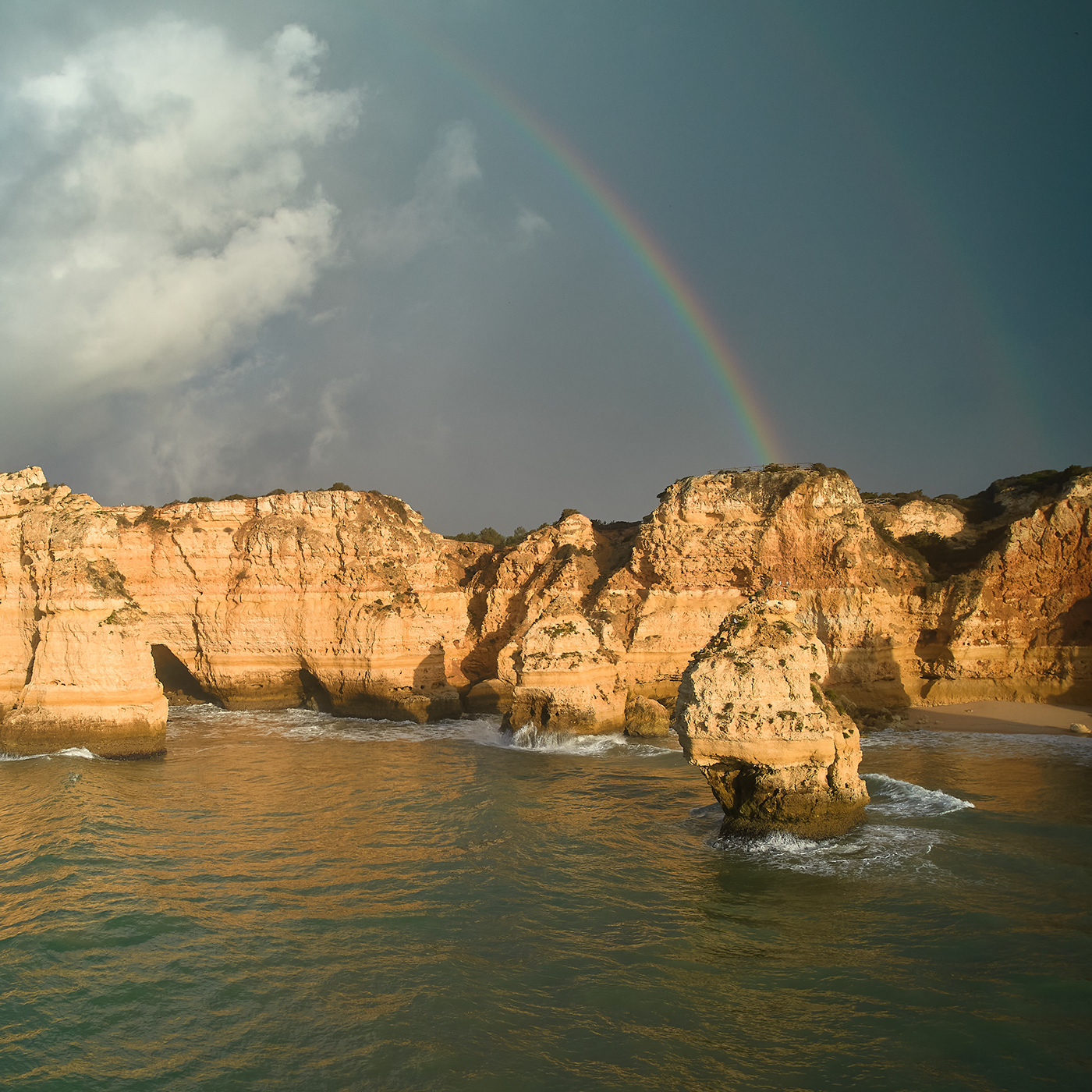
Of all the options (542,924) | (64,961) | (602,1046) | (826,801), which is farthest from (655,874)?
(64,961)

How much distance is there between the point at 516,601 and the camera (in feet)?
111

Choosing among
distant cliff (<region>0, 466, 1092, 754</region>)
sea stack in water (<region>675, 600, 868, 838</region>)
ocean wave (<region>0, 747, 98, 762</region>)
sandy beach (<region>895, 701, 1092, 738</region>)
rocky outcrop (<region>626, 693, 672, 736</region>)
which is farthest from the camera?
rocky outcrop (<region>626, 693, 672, 736</region>)

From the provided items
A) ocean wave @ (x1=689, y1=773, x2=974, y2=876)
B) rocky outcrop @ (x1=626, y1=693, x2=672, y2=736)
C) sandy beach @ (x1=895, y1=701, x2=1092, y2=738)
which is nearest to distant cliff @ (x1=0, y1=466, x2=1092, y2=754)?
rocky outcrop @ (x1=626, y1=693, x2=672, y2=736)

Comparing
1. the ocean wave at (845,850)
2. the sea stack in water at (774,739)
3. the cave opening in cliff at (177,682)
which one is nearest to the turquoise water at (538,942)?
the ocean wave at (845,850)

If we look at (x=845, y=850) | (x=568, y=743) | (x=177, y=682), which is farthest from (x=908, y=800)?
(x=177, y=682)

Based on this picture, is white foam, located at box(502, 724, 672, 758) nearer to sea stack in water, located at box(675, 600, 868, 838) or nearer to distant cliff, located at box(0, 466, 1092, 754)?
distant cliff, located at box(0, 466, 1092, 754)

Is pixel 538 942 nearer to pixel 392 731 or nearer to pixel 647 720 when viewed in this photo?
pixel 647 720

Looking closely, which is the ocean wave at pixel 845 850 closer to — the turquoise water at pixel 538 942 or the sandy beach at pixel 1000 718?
the turquoise water at pixel 538 942

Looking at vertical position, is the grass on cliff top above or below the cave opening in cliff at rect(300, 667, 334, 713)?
above

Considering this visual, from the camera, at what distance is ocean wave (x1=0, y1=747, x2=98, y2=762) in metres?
21.4

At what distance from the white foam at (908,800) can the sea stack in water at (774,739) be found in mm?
2070

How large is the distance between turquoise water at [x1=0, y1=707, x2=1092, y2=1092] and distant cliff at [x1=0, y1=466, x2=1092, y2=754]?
6.83 meters

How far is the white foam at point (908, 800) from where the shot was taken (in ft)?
49.8

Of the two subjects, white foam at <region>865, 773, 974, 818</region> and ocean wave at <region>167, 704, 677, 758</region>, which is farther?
ocean wave at <region>167, 704, 677, 758</region>
